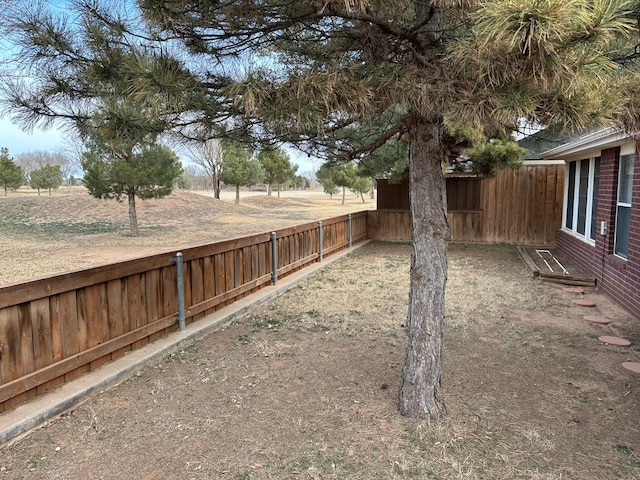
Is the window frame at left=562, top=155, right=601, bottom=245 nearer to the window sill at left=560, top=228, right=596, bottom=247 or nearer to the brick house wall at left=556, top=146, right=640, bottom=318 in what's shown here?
the window sill at left=560, top=228, right=596, bottom=247

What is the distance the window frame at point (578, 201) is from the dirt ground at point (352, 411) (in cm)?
281

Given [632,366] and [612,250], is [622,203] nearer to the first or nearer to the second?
[612,250]

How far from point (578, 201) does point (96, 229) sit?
1525 cm

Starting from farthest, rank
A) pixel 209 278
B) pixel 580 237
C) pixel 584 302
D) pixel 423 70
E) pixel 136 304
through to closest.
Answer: pixel 580 237, pixel 584 302, pixel 209 278, pixel 136 304, pixel 423 70

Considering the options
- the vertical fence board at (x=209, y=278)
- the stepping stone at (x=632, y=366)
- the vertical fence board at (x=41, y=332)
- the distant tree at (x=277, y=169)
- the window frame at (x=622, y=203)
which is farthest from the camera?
the distant tree at (x=277, y=169)

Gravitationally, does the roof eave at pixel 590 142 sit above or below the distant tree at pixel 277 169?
below

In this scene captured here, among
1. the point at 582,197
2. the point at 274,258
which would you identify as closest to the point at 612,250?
the point at 582,197

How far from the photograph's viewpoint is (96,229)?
1703cm

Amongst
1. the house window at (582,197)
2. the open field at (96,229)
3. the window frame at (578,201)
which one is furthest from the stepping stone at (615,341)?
the open field at (96,229)

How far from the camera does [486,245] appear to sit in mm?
11328

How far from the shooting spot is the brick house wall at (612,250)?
5.44 meters

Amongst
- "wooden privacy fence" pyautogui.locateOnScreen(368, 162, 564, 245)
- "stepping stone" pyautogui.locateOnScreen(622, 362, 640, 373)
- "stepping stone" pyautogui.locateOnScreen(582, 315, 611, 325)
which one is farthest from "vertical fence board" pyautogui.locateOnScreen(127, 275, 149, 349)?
"wooden privacy fence" pyautogui.locateOnScreen(368, 162, 564, 245)

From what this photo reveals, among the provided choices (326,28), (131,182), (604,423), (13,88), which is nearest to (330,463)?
(604,423)

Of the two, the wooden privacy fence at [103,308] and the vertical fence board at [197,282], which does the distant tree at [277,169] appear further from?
the vertical fence board at [197,282]
